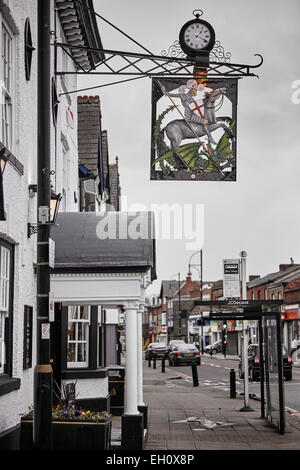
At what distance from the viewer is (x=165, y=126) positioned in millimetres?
12578

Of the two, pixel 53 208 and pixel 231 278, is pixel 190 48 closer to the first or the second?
pixel 53 208

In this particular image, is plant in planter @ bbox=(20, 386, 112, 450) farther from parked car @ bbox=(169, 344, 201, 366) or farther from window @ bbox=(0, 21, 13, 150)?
parked car @ bbox=(169, 344, 201, 366)

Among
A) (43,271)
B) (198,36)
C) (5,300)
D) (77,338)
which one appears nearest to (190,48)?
(198,36)

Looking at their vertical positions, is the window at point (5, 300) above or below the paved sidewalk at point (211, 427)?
above

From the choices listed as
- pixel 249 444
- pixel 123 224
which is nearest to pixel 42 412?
pixel 123 224

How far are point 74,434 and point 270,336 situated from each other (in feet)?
21.8

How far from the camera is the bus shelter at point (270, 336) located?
14127mm

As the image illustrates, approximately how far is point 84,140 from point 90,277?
14.1 meters

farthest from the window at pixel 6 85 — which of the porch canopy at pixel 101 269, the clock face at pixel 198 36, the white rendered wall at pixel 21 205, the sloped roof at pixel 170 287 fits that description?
the sloped roof at pixel 170 287

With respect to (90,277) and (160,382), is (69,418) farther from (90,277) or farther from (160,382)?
(160,382)

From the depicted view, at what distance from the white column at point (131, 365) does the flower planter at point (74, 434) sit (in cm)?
149

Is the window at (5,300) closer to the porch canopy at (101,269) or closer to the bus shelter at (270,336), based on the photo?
the porch canopy at (101,269)

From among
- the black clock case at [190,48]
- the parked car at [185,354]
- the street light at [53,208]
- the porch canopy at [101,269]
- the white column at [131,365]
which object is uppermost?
the black clock case at [190,48]

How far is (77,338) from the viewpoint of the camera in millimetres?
15156
